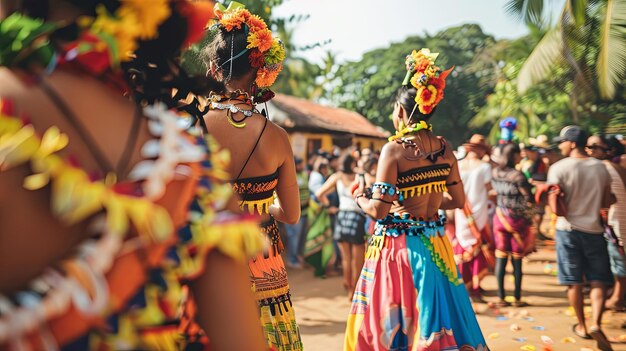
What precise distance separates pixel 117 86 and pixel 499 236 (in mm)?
6355

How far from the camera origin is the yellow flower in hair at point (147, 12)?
0.97 m

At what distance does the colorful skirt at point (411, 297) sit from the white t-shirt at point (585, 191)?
226 centimetres

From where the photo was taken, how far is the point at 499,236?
6641 millimetres

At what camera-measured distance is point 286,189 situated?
2.70m

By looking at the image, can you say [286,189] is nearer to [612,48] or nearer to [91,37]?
[91,37]

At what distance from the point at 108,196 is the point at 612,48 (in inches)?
521

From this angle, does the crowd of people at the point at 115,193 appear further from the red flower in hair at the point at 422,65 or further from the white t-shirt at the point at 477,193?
the white t-shirt at the point at 477,193

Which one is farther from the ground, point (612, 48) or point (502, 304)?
point (612, 48)

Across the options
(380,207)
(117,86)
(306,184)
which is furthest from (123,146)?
(306,184)

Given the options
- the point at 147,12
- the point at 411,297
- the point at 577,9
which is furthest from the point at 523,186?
the point at 577,9

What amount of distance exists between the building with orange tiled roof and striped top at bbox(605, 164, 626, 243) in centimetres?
1294

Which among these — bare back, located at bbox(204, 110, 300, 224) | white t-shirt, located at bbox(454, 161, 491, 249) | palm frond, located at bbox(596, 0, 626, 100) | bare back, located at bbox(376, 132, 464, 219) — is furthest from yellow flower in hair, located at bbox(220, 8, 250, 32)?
palm frond, located at bbox(596, 0, 626, 100)

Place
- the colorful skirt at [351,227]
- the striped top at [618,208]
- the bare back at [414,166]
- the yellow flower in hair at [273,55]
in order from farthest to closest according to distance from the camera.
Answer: the colorful skirt at [351,227], the striped top at [618,208], the bare back at [414,166], the yellow flower in hair at [273,55]

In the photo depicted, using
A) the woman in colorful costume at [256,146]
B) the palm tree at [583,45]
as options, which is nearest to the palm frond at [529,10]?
the palm tree at [583,45]
